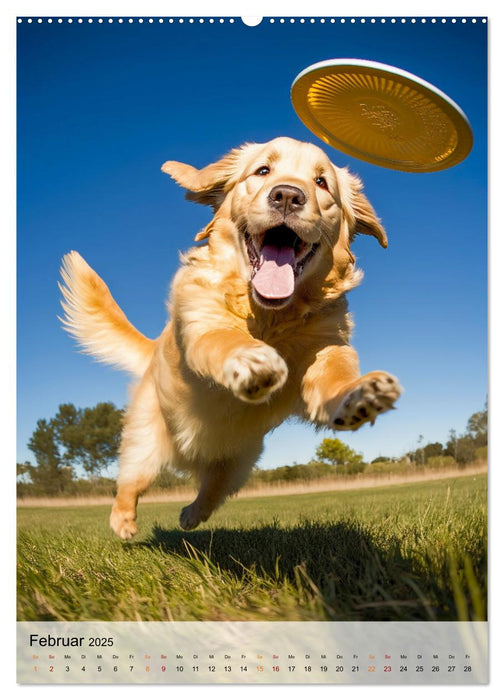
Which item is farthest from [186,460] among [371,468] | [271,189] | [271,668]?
[371,468]

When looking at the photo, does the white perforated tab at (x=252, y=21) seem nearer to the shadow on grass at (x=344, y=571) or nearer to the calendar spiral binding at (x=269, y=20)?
the calendar spiral binding at (x=269, y=20)

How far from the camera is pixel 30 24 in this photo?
2811 mm

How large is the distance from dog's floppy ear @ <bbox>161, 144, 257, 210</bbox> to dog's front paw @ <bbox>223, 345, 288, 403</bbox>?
48.8 inches

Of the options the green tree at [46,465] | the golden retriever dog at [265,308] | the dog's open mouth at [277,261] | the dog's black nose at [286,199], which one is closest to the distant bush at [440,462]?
the golden retriever dog at [265,308]

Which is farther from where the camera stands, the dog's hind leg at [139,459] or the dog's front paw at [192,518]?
the dog's front paw at [192,518]

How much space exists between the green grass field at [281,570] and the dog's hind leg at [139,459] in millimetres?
174

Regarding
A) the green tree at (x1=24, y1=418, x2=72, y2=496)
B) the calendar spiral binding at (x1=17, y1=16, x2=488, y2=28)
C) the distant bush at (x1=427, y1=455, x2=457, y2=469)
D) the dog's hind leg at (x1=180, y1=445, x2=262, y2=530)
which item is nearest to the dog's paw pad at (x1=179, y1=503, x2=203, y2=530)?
the dog's hind leg at (x1=180, y1=445, x2=262, y2=530)

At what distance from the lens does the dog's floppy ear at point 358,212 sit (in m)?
3.21

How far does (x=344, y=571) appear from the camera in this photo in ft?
8.54

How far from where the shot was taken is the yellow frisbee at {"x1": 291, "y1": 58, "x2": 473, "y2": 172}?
240 cm

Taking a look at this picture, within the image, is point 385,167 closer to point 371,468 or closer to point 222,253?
point 222,253

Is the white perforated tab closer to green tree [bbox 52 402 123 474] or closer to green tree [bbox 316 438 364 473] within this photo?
green tree [bbox 52 402 123 474]

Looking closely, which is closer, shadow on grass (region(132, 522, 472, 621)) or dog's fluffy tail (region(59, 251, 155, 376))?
shadow on grass (region(132, 522, 472, 621))

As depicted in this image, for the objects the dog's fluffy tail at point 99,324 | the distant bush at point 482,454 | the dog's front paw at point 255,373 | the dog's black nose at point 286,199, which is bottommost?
the distant bush at point 482,454
